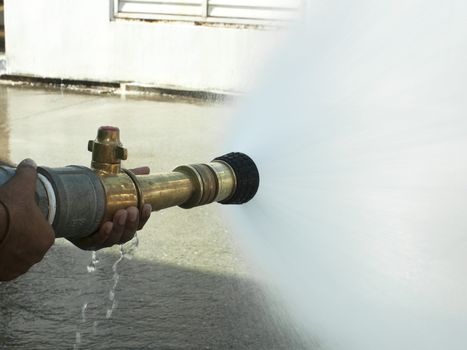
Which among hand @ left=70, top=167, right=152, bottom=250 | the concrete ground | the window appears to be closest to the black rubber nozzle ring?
hand @ left=70, top=167, right=152, bottom=250

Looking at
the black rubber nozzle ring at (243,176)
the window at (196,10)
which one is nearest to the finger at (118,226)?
the black rubber nozzle ring at (243,176)

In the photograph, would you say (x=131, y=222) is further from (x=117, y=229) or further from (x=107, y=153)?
(x=107, y=153)

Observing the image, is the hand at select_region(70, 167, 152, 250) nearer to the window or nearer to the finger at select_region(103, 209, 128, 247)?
the finger at select_region(103, 209, 128, 247)

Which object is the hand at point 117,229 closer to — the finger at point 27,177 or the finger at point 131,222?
the finger at point 131,222

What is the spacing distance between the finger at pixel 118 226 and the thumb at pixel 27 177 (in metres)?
0.21

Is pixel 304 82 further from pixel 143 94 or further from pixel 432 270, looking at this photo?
pixel 143 94

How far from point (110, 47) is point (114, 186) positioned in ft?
23.8

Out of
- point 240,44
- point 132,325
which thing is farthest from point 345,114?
point 240,44

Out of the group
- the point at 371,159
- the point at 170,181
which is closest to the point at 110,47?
the point at 371,159

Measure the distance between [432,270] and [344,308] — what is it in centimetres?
29

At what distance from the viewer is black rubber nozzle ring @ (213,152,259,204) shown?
5.35 feet

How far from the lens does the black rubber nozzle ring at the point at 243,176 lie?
163 cm

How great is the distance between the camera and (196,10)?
807cm

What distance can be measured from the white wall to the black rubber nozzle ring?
614 centimetres
